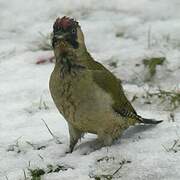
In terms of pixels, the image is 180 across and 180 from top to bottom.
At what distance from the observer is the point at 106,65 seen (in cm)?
640

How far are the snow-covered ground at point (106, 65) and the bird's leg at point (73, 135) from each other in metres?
0.06

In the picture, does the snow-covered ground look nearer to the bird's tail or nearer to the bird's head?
the bird's tail

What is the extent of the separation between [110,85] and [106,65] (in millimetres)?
1817

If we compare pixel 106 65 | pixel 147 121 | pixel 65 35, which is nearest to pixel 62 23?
pixel 65 35

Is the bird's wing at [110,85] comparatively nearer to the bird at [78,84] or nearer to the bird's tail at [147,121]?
the bird at [78,84]

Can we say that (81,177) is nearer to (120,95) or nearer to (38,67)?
(120,95)

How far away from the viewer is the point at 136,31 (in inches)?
279

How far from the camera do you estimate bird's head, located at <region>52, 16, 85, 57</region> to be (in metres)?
4.20

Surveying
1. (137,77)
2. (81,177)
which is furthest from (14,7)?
(81,177)

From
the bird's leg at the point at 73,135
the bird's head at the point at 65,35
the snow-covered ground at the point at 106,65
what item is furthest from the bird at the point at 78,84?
the snow-covered ground at the point at 106,65

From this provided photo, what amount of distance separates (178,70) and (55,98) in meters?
2.07

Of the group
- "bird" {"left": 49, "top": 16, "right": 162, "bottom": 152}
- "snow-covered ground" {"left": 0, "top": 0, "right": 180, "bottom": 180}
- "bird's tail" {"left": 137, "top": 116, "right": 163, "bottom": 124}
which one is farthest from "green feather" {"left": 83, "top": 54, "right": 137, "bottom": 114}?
"snow-covered ground" {"left": 0, "top": 0, "right": 180, "bottom": 180}

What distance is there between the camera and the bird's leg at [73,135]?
4.66 metres

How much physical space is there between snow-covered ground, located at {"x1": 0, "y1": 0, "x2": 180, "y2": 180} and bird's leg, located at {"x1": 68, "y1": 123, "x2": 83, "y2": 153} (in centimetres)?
6
